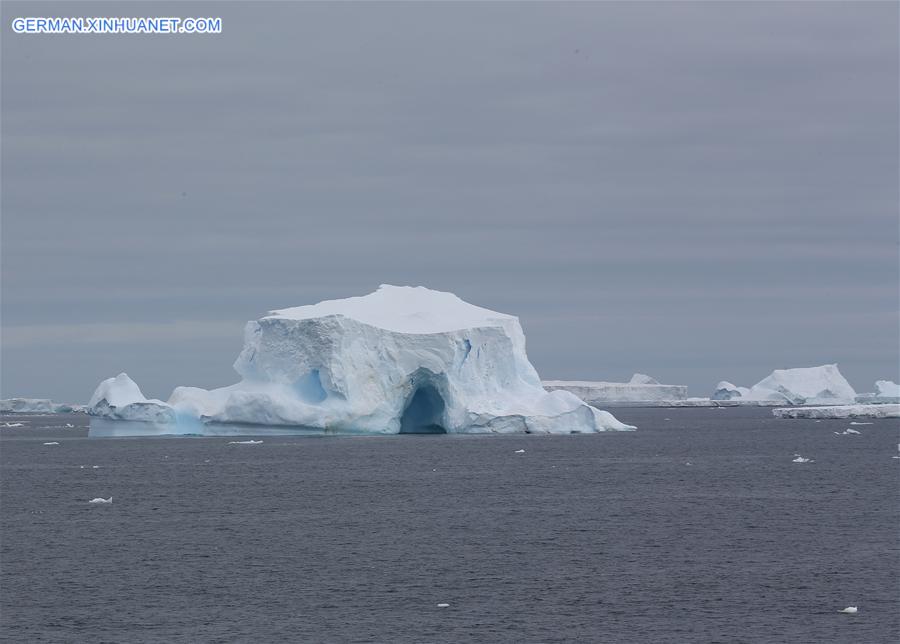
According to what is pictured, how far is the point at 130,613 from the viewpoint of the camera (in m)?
20.8

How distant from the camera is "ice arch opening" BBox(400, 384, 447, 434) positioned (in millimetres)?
59306

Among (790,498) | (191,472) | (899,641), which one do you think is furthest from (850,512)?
(191,472)

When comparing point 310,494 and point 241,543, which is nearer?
point 241,543

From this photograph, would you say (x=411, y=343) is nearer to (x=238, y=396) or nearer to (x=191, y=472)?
(x=238, y=396)

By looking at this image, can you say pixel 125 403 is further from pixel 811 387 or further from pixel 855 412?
pixel 811 387

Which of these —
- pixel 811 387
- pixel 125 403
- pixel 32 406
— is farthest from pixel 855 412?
pixel 32 406

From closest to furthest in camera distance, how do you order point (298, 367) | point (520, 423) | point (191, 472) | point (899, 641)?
point (899, 641) → point (191, 472) → point (298, 367) → point (520, 423)

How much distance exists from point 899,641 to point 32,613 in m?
13.9

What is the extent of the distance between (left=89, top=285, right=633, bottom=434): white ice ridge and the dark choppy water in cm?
492

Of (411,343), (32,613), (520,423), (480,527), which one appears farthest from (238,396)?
(32,613)

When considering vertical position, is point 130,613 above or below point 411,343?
below

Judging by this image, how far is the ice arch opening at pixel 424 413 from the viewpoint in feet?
195

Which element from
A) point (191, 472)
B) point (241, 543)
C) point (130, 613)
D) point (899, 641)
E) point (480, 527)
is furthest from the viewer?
point (191, 472)

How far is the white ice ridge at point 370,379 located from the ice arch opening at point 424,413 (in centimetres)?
57
